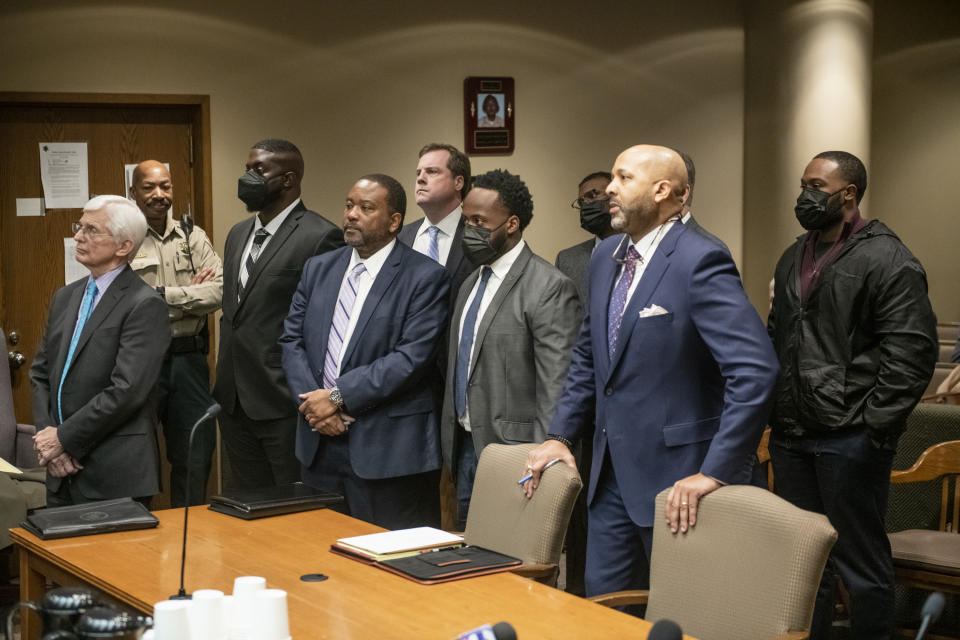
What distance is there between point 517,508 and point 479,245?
1.10 m

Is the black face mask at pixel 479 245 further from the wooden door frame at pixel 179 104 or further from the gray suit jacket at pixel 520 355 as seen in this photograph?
→ the wooden door frame at pixel 179 104

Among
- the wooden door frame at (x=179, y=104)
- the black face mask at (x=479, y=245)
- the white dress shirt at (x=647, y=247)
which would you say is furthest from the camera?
the wooden door frame at (x=179, y=104)

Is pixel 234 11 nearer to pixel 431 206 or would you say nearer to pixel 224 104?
pixel 224 104

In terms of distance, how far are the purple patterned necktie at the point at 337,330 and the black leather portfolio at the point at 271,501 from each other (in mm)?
640

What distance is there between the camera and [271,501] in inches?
127

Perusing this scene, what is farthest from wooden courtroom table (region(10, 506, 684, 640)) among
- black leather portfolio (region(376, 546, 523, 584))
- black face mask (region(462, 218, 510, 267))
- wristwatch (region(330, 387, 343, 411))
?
black face mask (region(462, 218, 510, 267))

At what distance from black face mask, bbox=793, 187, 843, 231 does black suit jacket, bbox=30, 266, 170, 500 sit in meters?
2.20

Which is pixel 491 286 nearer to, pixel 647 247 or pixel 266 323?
pixel 647 247

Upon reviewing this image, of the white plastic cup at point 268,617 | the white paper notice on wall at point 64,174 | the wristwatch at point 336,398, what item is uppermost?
the white paper notice on wall at point 64,174

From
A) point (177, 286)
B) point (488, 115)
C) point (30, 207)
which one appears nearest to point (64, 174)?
point (30, 207)

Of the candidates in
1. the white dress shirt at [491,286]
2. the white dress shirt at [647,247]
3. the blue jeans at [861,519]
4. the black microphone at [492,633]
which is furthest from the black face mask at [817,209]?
the black microphone at [492,633]

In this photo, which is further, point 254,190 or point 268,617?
point 254,190

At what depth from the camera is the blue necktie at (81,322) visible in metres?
3.83

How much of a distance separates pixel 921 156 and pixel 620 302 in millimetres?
5688
